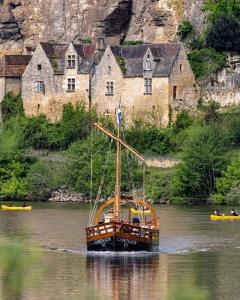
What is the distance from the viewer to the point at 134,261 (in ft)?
157

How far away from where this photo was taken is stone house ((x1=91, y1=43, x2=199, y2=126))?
87062mm

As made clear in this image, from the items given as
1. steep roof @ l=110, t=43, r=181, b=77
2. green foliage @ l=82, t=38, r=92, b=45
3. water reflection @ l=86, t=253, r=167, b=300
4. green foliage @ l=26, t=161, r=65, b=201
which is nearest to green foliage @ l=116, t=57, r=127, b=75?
steep roof @ l=110, t=43, r=181, b=77

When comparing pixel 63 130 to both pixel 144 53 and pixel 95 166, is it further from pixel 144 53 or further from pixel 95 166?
pixel 144 53

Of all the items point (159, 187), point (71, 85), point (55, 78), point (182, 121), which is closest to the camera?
point (159, 187)

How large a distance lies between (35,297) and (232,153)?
155 feet

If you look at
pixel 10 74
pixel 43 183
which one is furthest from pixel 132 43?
pixel 43 183

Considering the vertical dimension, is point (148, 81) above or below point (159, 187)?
above

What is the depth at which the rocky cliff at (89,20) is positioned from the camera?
9244cm

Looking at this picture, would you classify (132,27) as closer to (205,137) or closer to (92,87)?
(92,87)

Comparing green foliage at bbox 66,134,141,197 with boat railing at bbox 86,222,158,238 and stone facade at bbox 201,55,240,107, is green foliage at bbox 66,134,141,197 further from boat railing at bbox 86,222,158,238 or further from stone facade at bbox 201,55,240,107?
boat railing at bbox 86,222,158,238

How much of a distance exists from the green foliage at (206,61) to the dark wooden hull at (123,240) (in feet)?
124

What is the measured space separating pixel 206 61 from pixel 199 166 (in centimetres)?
1095

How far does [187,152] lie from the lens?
81.2 meters

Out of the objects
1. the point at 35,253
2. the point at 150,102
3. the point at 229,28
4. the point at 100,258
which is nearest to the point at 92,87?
the point at 150,102
